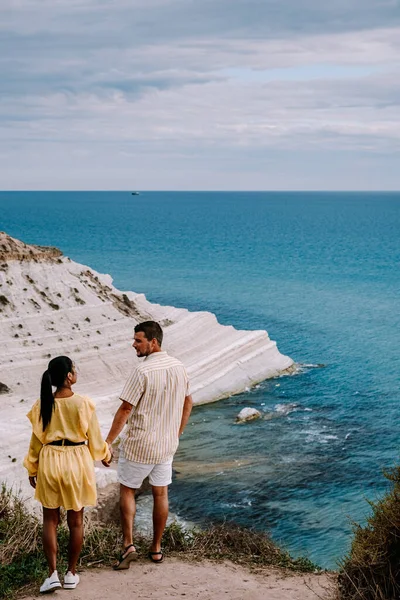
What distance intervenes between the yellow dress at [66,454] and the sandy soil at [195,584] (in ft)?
3.23

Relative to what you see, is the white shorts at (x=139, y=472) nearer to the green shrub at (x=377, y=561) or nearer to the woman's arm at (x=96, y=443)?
the woman's arm at (x=96, y=443)

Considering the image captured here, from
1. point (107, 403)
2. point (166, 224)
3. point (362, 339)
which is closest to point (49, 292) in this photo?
point (107, 403)

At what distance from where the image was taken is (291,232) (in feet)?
450

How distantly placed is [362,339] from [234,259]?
1837 inches

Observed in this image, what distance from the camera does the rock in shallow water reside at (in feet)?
90.9

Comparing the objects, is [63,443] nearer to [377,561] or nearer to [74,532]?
[74,532]

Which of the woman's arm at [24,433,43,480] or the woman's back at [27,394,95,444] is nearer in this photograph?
the woman's back at [27,394,95,444]

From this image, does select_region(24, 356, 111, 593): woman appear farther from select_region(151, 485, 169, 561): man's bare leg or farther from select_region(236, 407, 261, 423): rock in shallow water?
select_region(236, 407, 261, 423): rock in shallow water

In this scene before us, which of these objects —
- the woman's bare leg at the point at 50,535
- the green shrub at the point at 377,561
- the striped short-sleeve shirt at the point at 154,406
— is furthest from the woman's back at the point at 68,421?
the green shrub at the point at 377,561

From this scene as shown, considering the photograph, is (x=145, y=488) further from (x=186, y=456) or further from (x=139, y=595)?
(x=139, y=595)

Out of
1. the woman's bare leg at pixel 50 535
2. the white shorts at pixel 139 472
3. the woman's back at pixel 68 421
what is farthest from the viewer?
the white shorts at pixel 139 472

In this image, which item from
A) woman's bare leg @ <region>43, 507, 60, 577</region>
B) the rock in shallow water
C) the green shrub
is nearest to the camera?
the green shrub

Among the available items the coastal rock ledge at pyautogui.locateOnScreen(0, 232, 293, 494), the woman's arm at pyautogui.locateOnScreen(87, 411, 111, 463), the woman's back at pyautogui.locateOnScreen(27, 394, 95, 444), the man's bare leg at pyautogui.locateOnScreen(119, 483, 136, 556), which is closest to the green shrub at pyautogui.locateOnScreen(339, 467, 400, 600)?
the man's bare leg at pyautogui.locateOnScreen(119, 483, 136, 556)

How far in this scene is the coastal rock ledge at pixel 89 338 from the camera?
88.8ft
